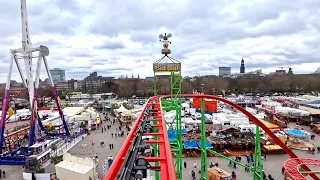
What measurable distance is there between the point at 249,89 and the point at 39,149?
6141 cm

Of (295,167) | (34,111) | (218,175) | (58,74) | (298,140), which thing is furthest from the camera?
(58,74)

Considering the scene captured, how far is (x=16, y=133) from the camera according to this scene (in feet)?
74.3

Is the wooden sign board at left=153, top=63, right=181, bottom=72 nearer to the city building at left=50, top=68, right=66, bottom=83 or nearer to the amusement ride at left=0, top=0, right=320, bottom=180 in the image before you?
the amusement ride at left=0, top=0, right=320, bottom=180

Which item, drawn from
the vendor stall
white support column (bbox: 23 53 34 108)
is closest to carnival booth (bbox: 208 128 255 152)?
the vendor stall

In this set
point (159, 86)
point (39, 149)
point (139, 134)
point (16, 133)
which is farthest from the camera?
point (159, 86)

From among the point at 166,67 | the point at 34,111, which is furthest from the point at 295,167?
the point at 34,111

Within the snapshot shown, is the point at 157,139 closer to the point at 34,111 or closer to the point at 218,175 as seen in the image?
the point at 218,175

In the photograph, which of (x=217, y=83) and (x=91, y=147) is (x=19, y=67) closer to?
(x=91, y=147)

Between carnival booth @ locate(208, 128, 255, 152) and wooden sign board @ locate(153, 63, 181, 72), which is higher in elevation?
wooden sign board @ locate(153, 63, 181, 72)

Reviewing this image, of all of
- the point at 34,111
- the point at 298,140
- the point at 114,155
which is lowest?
the point at 114,155

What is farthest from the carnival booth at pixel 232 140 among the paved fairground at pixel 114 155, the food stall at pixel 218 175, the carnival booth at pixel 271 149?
the food stall at pixel 218 175

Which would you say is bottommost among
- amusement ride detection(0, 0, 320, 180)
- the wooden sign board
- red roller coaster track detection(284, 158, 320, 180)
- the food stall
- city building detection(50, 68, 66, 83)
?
the food stall

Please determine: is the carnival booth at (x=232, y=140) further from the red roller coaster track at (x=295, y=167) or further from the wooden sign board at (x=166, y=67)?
the wooden sign board at (x=166, y=67)

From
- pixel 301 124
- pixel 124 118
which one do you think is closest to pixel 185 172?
pixel 124 118
